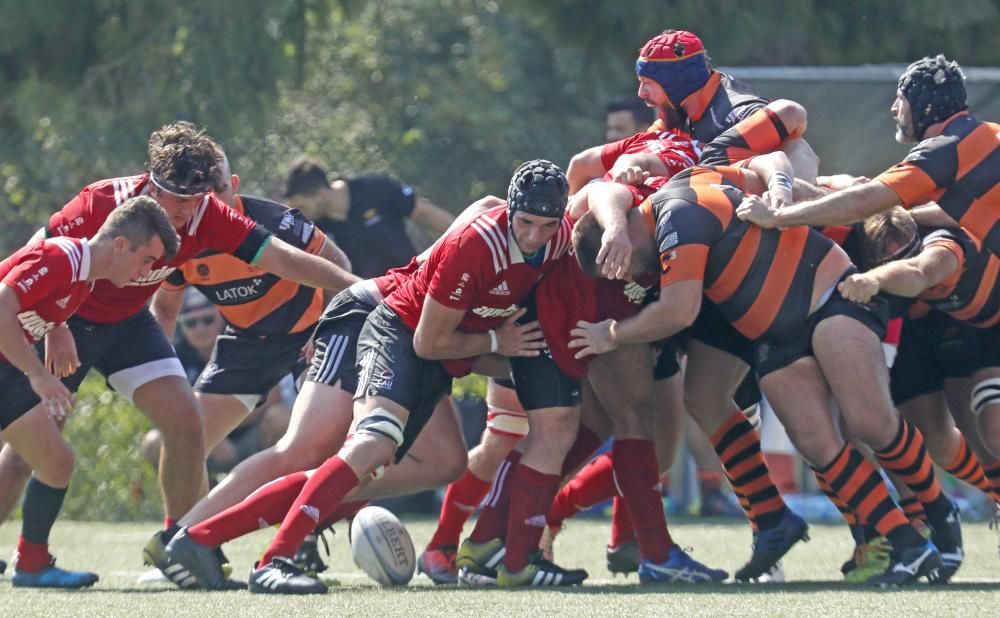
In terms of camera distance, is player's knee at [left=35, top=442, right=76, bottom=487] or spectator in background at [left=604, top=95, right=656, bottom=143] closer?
player's knee at [left=35, top=442, right=76, bottom=487]

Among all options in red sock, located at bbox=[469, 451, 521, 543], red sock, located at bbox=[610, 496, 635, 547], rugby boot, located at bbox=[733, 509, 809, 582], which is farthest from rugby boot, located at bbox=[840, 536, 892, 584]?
red sock, located at bbox=[469, 451, 521, 543]

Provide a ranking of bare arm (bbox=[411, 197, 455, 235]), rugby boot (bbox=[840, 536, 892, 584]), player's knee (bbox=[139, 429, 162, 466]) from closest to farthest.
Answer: rugby boot (bbox=[840, 536, 892, 584]) → bare arm (bbox=[411, 197, 455, 235]) → player's knee (bbox=[139, 429, 162, 466])

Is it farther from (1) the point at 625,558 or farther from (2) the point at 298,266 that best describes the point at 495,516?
(2) the point at 298,266

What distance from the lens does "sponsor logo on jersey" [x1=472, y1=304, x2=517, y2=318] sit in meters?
6.00

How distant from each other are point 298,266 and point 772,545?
2.07m

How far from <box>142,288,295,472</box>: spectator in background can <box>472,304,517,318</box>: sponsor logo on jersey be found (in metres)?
4.16

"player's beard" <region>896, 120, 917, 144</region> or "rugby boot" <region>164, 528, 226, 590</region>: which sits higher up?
"player's beard" <region>896, 120, 917, 144</region>

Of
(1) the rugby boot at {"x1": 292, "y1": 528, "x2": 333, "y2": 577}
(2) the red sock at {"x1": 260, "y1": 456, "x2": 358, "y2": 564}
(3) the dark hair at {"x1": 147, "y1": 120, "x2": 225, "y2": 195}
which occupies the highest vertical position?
(3) the dark hair at {"x1": 147, "y1": 120, "x2": 225, "y2": 195}

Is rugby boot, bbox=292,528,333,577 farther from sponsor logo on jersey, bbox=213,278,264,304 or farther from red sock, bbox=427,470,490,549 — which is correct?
sponsor logo on jersey, bbox=213,278,264,304

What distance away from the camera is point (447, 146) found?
15555 mm

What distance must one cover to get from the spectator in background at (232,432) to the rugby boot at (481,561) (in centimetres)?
387

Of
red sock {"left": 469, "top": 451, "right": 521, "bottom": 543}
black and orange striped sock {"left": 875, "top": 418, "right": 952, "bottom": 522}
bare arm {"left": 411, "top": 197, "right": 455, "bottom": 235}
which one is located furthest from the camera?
bare arm {"left": 411, "top": 197, "right": 455, "bottom": 235}

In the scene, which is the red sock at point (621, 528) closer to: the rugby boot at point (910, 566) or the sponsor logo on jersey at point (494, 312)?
the sponsor logo on jersey at point (494, 312)

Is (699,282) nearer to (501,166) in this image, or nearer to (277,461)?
(277,461)
